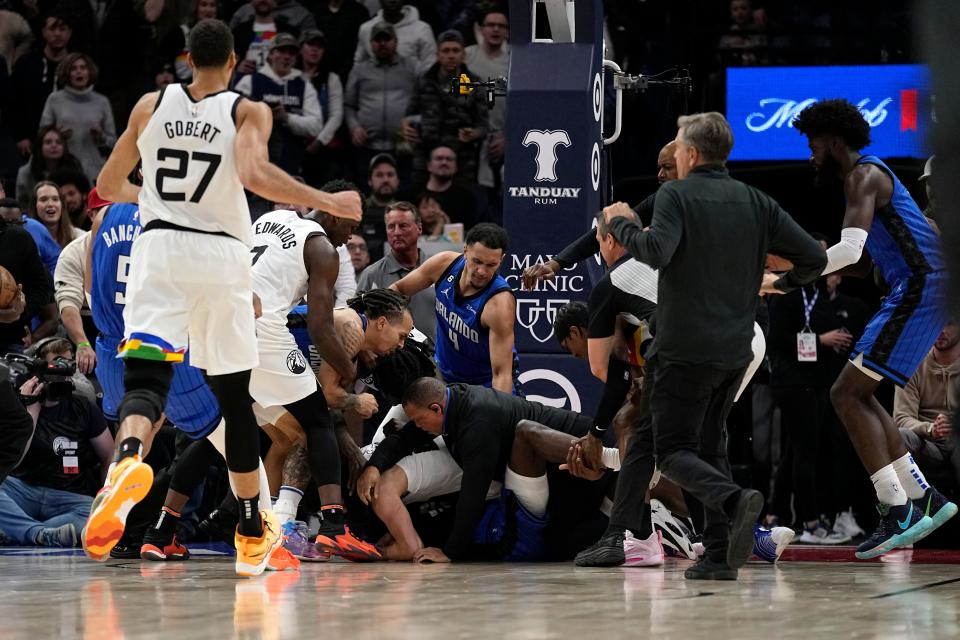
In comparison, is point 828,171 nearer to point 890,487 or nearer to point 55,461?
point 890,487

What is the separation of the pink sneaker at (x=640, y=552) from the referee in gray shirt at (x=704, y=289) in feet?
2.38

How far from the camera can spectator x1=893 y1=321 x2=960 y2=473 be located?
746 centimetres

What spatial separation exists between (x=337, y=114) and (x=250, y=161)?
6647mm

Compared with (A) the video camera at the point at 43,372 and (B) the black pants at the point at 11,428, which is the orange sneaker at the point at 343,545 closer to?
(B) the black pants at the point at 11,428

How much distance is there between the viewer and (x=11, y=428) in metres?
5.65

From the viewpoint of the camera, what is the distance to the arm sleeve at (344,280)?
8.43 metres

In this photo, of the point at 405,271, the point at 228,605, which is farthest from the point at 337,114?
the point at 228,605

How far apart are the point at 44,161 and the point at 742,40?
6081 millimetres

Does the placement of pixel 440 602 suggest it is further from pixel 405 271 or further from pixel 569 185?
pixel 405 271

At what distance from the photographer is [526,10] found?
24.5ft

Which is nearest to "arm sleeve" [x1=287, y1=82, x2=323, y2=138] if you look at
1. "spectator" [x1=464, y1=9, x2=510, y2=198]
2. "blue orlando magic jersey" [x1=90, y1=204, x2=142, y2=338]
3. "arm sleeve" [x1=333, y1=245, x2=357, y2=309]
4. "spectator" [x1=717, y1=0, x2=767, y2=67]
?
"spectator" [x1=464, y1=9, x2=510, y2=198]

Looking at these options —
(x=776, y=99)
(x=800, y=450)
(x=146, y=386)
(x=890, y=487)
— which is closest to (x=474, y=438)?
(x=146, y=386)

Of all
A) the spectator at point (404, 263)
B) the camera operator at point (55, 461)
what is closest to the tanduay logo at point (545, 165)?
the spectator at point (404, 263)

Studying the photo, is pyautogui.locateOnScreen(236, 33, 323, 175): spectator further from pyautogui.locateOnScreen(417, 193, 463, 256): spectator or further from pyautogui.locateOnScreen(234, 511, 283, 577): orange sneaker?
pyautogui.locateOnScreen(234, 511, 283, 577): orange sneaker
